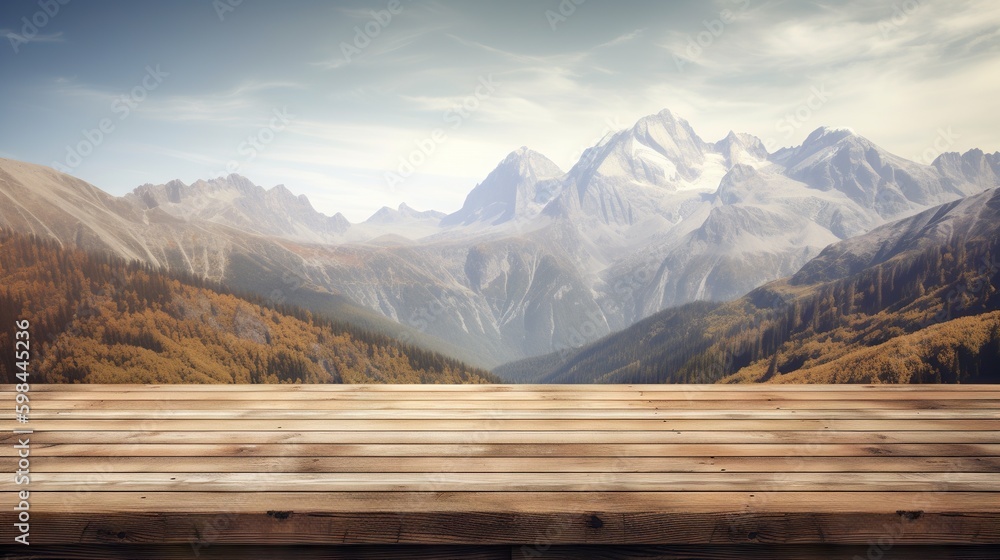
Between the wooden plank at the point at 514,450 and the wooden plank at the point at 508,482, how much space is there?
0.28 m

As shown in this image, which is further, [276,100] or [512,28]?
[276,100]

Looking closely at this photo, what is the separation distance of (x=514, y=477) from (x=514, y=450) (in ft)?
1.28

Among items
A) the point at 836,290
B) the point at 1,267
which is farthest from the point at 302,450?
the point at 836,290

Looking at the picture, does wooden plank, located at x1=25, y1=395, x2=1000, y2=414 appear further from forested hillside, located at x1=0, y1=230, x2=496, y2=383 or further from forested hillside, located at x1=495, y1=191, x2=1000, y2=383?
forested hillside, located at x1=495, y1=191, x2=1000, y2=383

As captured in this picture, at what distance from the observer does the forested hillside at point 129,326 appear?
12.7 m

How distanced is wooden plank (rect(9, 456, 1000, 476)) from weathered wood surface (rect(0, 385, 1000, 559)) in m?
0.01

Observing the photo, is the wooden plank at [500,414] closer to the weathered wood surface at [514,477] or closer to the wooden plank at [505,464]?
the weathered wood surface at [514,477]

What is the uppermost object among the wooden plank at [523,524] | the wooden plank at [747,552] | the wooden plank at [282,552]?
the wooden plank at [523,524]

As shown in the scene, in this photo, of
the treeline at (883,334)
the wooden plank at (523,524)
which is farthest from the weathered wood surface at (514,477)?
the treeline at (883,334)

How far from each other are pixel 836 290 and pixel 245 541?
221ft

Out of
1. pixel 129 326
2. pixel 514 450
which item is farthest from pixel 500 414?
pixel 129 326

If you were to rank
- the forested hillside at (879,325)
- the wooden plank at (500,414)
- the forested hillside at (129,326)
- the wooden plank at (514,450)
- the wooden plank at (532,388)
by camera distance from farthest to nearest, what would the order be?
the forested hillside at (879,325) → the forested hillside at (129,326) → the wooden plank at (532,388) → the wooden plank at (500,414) → the wooden plank at (514,450)

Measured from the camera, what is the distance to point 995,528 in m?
2.42

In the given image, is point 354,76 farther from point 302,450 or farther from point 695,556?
point 695,556
